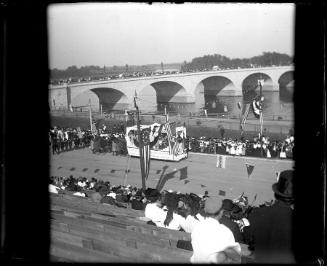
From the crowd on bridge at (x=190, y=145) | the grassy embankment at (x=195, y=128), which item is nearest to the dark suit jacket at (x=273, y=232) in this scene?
the crowd on bridge at (x=190, y=145)

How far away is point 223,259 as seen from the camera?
1.88 m

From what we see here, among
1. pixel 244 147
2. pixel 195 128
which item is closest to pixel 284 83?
pixel 195 128

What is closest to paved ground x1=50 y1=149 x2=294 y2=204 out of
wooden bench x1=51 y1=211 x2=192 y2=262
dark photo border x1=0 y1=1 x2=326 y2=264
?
dark photo border x1=0 y1=1 x2=326 y2=264

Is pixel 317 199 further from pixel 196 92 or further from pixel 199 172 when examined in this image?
pixel 196 92

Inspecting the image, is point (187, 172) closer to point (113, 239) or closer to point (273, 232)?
point (113, 239)

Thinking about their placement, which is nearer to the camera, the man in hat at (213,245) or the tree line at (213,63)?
the man in hat at (213,245)

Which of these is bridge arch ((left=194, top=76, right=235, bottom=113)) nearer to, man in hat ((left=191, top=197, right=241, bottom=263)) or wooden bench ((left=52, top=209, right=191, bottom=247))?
wooden bench ((left=52, top=209, right=191, bottom=247))

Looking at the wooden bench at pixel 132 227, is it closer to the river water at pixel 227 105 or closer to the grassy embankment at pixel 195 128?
the grassy embankment at pixel 195 128

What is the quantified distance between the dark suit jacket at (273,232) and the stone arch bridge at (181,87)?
848 inches

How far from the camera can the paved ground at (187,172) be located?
8414 mm

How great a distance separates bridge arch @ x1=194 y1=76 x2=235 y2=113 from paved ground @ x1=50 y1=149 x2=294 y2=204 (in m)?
18.9

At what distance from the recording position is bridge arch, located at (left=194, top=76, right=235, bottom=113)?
30781mm

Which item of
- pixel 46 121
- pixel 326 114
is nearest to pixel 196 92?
pixel 46 121

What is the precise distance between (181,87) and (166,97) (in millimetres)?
2221
